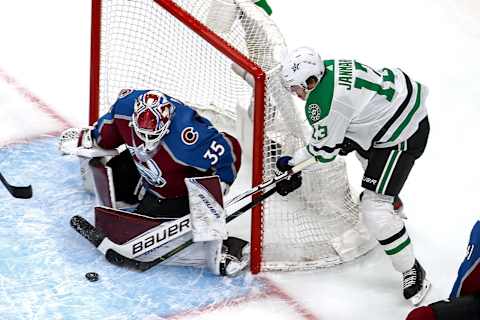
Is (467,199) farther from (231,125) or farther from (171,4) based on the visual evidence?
(171,4)

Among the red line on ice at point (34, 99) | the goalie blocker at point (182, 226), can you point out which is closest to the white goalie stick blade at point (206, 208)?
the goalie blocker at point (182, 226)

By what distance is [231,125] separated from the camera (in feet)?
15.3

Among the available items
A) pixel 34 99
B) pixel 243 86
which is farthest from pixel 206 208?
pixel 34 99

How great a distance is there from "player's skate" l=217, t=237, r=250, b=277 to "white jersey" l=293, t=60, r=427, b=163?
0.43m

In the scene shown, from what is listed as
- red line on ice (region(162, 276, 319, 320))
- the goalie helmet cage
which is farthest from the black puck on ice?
the goalie helmet cage

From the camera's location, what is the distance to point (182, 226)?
3811mm

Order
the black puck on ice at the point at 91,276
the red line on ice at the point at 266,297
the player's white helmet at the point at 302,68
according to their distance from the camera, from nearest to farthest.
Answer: the player's white helmet at the point at 302,68 < the red line on ice at the point at 266,297 < the black puck on ice at the point at 91,276

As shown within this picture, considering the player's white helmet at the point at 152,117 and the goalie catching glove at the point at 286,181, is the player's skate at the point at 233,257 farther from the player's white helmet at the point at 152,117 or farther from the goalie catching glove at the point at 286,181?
the player's white helmet at the point at 152,117

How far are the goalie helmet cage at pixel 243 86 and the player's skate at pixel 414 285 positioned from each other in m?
0.29

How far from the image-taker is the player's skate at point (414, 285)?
12.5ft

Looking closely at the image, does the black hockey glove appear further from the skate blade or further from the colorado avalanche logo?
the skate blade

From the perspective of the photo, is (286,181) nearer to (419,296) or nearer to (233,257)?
(233,257)

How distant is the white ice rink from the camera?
3787mm

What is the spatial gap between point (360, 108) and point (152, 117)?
2.34 feet
